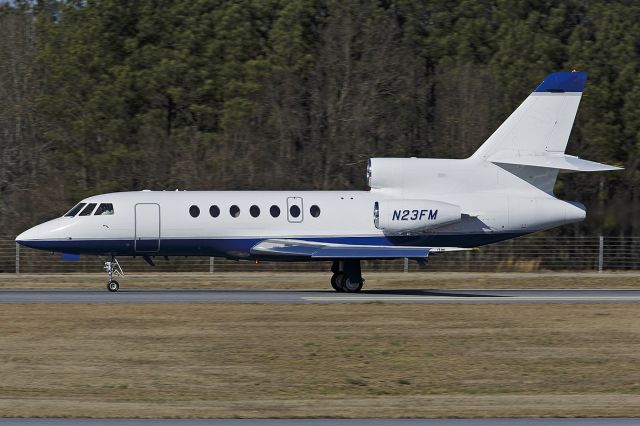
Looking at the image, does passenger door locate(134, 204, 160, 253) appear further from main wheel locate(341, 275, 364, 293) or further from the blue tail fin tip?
the blue tail fin tip

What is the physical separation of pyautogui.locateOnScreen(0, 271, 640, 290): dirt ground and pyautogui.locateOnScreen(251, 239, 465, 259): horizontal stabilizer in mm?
3250

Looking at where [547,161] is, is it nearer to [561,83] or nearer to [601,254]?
[561,83]

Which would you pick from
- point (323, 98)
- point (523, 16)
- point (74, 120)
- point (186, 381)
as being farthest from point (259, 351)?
point (523, 16)

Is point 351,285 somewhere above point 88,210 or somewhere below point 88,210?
below

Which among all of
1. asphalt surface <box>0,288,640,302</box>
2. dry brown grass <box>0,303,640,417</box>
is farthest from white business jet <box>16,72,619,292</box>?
dry brown grass <box>0,303,640,417</box>

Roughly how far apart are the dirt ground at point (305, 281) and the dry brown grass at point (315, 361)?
811cm

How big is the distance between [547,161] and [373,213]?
193 inches

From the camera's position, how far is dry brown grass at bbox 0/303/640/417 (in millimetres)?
13680

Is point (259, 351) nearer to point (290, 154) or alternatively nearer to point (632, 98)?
point (290, 154)

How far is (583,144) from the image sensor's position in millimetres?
46375

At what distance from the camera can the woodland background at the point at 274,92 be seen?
4522cm

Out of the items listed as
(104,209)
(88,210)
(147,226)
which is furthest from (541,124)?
(88,210)

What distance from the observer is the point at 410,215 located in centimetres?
2934

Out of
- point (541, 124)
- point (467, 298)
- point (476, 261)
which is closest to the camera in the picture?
point (467, 298)
